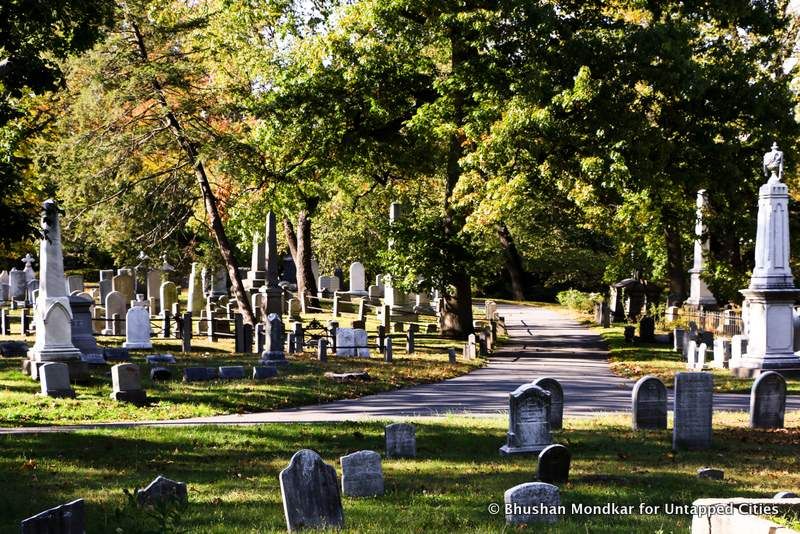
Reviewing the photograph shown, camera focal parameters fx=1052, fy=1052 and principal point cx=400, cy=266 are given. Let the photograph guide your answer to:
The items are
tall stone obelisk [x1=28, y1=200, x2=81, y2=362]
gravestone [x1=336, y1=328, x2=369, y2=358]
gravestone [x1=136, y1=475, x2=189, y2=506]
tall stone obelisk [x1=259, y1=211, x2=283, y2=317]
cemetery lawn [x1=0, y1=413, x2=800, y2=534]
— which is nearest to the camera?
cemetery lawn [x1=0, y1=413, x2=800, y2=534]

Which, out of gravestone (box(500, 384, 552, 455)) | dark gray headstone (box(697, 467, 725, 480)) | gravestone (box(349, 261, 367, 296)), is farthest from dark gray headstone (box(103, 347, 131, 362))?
gravestone (box(349, 261, 367, 296))

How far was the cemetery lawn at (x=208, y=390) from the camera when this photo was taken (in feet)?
55.6

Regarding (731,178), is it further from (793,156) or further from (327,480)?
(327,480)

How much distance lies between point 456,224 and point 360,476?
21607 mm

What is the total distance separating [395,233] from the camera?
103ft

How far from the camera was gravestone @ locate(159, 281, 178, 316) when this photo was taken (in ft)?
118

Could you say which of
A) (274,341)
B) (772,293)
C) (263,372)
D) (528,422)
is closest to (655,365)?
(772,293)

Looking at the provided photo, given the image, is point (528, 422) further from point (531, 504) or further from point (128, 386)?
point (128, 386)

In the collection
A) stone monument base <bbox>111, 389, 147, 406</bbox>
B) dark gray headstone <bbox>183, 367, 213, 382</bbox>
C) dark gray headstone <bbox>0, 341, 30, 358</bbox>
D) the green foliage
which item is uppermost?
the green foliage

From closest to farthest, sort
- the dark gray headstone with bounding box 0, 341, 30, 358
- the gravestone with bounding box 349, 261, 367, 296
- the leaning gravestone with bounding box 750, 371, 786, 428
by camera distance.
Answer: the leaning gravestone with bounding box 750, 371, 786, 428 < the dark gray headstone with bounding box 0, 341, 30, 358 < the gravestone with bounding box 349, 261, 367, 296

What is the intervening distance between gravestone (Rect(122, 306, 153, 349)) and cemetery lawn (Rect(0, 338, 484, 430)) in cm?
90

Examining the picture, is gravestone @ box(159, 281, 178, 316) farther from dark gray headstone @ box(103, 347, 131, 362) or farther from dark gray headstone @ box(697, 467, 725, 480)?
dark gray headstone @ box(697, 467, 725, 480)

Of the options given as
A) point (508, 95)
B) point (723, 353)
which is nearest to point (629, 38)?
point (508, 95)

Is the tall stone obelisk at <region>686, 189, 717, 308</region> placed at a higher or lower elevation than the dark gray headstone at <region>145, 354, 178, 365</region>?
higher
